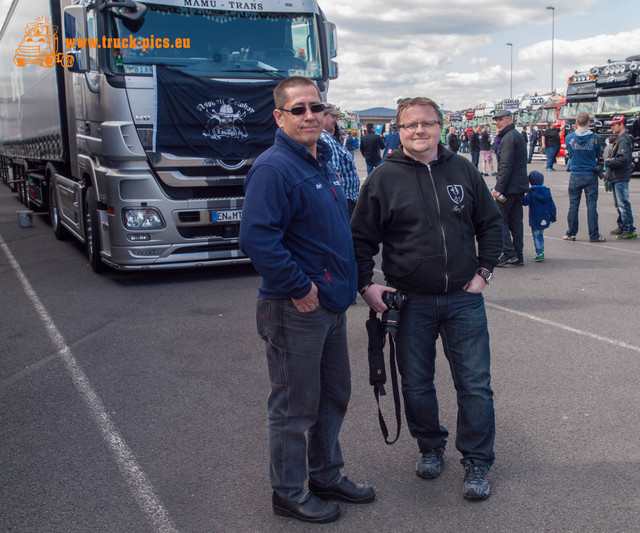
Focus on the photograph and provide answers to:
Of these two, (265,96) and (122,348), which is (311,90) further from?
(265,96)

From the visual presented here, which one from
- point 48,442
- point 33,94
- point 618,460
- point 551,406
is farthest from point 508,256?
point 33,94

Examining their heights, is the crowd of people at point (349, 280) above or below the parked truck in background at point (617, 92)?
below

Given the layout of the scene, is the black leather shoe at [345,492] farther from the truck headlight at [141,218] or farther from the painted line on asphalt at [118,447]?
the truck headlight at [141,218]

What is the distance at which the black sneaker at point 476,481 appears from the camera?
3.24 meters

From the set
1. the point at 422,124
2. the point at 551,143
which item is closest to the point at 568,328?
the point at 422,124

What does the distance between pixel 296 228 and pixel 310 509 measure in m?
1.25

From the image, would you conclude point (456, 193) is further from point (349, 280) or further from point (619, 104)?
point (619, 104)

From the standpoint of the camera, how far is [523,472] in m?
3.52

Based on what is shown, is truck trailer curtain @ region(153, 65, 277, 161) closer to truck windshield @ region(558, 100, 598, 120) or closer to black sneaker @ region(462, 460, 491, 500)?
black sneaker @ region(462, 460, 491, 500)

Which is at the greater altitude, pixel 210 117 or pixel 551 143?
pixel 210 117

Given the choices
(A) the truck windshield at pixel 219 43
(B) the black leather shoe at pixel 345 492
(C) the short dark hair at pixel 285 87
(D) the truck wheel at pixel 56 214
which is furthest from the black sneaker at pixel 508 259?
(D) the truck wheel at pixel 56 214

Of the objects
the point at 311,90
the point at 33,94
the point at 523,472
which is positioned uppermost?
the point at 33,94

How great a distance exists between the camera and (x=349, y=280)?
10.2 feet

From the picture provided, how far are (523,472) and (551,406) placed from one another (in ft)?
3.12
